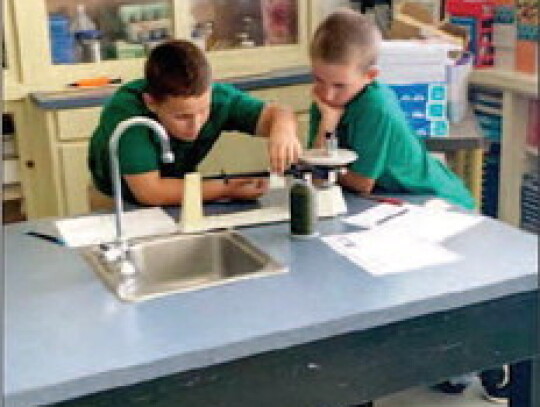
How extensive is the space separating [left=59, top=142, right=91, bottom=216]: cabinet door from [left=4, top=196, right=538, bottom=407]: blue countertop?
143cm

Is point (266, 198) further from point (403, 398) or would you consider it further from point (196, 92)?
point (403, 398)

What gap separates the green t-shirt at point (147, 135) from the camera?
6.43ft

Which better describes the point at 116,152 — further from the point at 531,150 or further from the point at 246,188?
the point at 531,150

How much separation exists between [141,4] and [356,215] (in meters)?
1.96

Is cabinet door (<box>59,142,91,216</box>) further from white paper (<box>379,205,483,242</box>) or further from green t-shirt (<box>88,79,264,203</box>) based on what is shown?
white paper (<box>379,205,483,242</box>)

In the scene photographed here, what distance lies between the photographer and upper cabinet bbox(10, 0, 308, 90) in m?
3.19

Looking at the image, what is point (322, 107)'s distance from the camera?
6.77 ft

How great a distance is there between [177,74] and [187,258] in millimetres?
420

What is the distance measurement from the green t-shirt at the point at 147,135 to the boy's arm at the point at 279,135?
4 cm

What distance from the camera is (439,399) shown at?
8.10 feet

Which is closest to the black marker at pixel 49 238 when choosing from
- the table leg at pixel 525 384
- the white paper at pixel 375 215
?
the white paper at pixel 375 215

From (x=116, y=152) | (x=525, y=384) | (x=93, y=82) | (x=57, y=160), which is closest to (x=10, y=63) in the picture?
→ (x=93, y=82)

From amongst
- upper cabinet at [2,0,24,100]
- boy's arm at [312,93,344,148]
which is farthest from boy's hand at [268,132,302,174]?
upper cabinet at [2,0,24,100]

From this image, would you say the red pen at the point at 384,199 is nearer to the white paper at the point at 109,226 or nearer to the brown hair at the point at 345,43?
the brown hair at the point at 345,43
